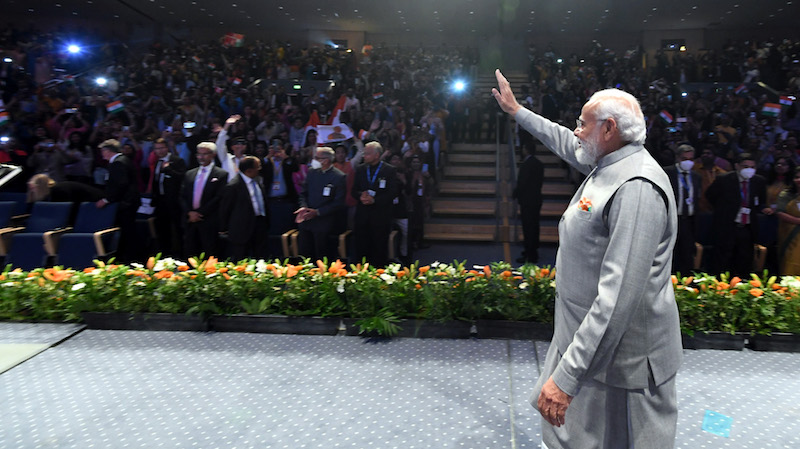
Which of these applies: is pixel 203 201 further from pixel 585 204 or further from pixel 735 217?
pixel 735 217

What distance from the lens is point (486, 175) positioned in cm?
1108

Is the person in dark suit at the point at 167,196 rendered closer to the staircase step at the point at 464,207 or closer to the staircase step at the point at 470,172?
the staircase step at the point at 464,207

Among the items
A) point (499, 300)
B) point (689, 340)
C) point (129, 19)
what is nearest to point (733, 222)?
point (689, 340)

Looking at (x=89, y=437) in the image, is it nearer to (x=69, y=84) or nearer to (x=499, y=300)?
(x=499, y=300)

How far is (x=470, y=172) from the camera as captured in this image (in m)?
11.2

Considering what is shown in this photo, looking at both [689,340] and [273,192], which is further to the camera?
[273,192]

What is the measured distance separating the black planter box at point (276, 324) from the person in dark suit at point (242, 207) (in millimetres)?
2509

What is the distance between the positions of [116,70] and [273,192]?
10135mm

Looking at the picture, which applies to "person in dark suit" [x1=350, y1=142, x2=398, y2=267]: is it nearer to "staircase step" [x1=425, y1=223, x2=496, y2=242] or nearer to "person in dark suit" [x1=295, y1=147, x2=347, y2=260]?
"person in dark suit" [x1=295, y1=147, x2=347, y2=260]

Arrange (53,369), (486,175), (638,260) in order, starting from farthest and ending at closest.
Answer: (486,175)
(53,369)
(638,260)

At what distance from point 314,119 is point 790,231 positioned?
8019 millimetres

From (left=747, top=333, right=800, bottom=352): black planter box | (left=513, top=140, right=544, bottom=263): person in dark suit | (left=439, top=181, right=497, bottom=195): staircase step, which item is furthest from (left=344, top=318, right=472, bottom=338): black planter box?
(left=439, top=181, right=497, bottom=195): staircase step

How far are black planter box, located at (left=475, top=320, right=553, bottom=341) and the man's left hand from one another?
183 cm

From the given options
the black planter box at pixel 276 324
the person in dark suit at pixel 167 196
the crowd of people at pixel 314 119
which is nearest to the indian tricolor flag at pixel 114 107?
the crowd of people at pixel 314 119
